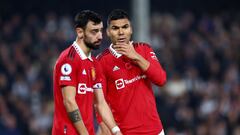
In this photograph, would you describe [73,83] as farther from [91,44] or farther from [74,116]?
[91,44]

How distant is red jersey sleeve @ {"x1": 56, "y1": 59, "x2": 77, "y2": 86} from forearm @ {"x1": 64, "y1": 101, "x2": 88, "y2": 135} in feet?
0.67

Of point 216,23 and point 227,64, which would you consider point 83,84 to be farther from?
point 216,23

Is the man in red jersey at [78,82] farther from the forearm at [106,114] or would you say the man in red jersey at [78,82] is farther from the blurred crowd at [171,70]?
the blurred crowd at [171,70]

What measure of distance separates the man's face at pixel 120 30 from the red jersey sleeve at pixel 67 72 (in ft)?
2.45

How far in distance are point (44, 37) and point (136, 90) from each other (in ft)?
32.4

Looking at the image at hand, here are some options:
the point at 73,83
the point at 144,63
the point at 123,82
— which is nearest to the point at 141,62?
the point at 144,63

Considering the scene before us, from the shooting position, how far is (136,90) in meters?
9.46

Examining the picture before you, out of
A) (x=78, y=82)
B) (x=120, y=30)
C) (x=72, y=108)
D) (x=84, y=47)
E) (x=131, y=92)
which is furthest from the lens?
(x=131, y=92)

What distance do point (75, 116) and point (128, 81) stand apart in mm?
963

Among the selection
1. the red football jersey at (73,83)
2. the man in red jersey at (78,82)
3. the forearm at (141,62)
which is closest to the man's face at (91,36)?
the man in red jersey at (78,82)

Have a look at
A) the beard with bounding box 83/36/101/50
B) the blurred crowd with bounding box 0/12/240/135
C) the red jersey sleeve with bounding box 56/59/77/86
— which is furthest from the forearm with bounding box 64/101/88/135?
the blurred crowd with bounding box 0/12/240/135

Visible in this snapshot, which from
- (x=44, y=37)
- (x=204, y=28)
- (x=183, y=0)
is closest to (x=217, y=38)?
(x=204, y=28)

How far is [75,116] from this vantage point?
8.75 metres

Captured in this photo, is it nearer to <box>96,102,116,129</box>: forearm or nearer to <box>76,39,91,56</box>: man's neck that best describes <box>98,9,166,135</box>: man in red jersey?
<box>96,102,116,129</box>: forearm
